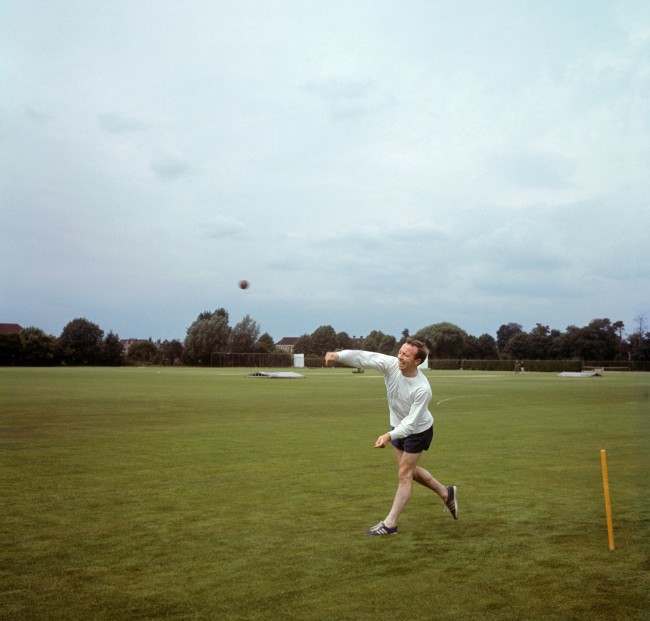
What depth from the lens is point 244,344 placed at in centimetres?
12600

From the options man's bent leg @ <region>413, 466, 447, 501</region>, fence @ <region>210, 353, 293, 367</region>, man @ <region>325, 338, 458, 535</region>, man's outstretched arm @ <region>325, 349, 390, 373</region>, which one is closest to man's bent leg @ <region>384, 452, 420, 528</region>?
man @ <region>325, 338, 458, 535</region>

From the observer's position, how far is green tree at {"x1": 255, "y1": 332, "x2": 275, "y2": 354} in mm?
127125

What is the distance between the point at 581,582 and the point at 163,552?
3855mm

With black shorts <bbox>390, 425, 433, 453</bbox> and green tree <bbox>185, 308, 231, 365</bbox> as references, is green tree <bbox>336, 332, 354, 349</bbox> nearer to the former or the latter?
green tree <bbox>185, 308, 231, 365</bbox>

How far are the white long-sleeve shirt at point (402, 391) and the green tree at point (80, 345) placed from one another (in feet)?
375

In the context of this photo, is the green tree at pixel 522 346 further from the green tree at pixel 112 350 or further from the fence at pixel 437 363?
the green tree at pixel 112 350

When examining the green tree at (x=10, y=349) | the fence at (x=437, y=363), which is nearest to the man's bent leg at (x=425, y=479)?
the fence at (x=437, y=363)

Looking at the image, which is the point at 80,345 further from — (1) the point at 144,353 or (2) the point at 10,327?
(2) the point at 10,327

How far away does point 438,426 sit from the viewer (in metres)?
21.3

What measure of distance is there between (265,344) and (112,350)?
88.4 feet

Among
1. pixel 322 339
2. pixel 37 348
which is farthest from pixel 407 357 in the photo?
pixel 322 339

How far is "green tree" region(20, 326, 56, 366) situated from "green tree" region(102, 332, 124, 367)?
769 centimetres

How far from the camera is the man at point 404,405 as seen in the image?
26.8 ft

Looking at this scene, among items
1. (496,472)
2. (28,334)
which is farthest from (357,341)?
(496,472)
